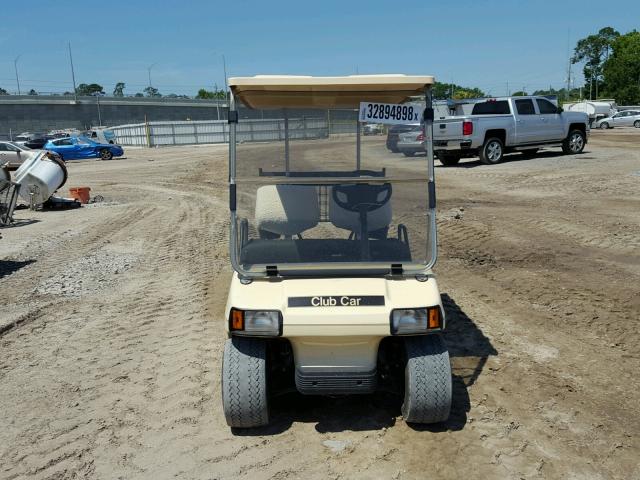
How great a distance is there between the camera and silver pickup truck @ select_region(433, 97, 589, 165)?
17734 mm

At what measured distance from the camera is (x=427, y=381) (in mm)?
3527

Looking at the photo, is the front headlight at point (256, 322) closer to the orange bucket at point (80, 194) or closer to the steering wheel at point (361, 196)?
the steering wheel at point (361, 196)

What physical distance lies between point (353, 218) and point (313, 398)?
1323 millimetres

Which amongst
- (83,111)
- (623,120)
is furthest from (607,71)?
(83,111)

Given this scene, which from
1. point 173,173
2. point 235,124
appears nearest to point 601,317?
point 235,124

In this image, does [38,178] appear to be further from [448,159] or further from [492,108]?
[492,108]

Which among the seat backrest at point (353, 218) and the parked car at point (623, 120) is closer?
the seat backrest at point (353, 218)

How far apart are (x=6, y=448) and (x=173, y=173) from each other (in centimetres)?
1953

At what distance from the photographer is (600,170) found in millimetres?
15484

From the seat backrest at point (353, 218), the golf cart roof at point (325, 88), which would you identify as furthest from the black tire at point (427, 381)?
the golf cart roof at point (325, 88)

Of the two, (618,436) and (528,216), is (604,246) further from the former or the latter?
(618,436)

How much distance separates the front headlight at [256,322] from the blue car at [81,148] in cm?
3147

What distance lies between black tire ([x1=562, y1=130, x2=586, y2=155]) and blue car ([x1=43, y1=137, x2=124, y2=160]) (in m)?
23.4

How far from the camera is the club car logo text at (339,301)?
11.3 feet
